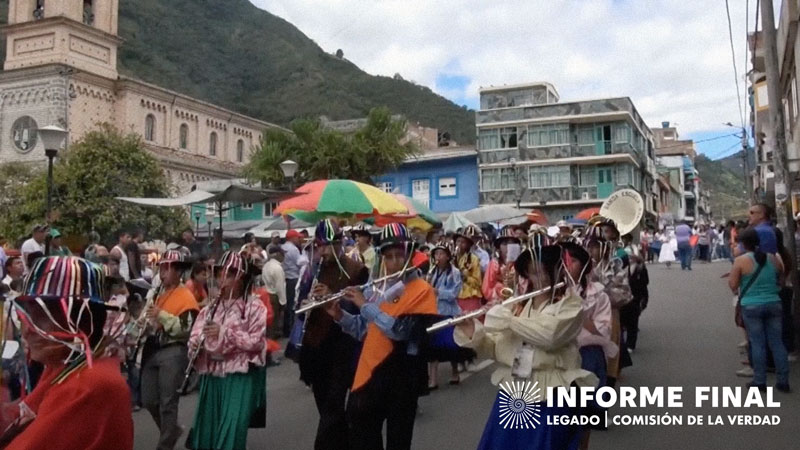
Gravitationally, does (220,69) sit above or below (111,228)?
above

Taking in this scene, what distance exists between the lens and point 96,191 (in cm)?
2659

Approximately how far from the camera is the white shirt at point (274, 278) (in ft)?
39.7

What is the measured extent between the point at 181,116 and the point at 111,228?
66.8ft

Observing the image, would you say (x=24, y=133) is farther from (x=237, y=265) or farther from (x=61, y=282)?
(x=61, y=282)

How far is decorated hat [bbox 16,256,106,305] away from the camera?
2.92 metres

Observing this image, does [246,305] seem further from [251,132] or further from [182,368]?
[251,132]

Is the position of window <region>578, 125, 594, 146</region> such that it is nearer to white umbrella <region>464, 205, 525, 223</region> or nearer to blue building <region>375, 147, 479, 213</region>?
blue building <region>375, 147, 479, 213</region>

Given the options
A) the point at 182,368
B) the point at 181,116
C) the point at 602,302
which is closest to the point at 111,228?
A: the point at 181,116

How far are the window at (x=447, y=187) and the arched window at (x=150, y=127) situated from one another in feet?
61.5

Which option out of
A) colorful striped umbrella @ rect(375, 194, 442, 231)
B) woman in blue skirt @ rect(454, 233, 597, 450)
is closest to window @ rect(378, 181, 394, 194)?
colorful striped umbrella @ rect(375, 194, 442, 231)

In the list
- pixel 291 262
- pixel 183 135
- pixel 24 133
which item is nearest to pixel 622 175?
pixel 183 135

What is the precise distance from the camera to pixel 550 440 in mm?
4000

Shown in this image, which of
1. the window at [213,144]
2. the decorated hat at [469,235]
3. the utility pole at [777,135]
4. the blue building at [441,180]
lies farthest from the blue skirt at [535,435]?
the window at [213,144]

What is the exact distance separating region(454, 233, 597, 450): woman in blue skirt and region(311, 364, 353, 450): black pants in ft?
4.70
